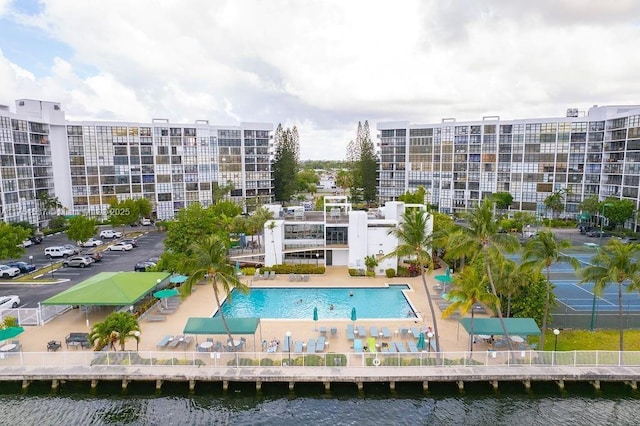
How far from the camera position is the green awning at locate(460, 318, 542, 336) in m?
24.4

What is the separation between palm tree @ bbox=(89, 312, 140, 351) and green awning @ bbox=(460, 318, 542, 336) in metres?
19.0

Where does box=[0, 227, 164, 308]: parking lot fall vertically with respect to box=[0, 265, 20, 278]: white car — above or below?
below

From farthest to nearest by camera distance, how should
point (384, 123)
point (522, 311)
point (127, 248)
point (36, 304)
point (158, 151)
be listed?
point (384, 123) < point (158, 151) < point (127, 248) < point (36, 304) < point (522, 311)

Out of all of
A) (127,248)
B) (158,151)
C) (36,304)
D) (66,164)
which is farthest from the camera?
(158,151)

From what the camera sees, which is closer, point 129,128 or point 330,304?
point 330,304

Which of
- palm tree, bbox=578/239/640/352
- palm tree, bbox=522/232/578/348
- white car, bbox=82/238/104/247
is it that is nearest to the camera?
palm tree, bbox=578/239/640/352

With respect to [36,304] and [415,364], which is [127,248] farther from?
[415,364]

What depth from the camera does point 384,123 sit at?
91.6m

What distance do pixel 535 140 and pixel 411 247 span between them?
65660 mm

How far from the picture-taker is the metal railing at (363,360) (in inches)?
902

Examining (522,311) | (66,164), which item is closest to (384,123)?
(66,164)

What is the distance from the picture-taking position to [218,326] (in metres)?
25.1

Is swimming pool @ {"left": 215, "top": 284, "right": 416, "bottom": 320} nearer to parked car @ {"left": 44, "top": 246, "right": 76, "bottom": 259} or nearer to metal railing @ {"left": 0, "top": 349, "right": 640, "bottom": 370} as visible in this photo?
metal railing @ {"left": 0, "top": 349, "right": 640, "bottom": 370}

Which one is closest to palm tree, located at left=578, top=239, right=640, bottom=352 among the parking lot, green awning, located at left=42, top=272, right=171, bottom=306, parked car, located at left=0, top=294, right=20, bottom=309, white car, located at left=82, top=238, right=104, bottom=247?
green awning, located at left=42, top=272, right=171, bottom=306
